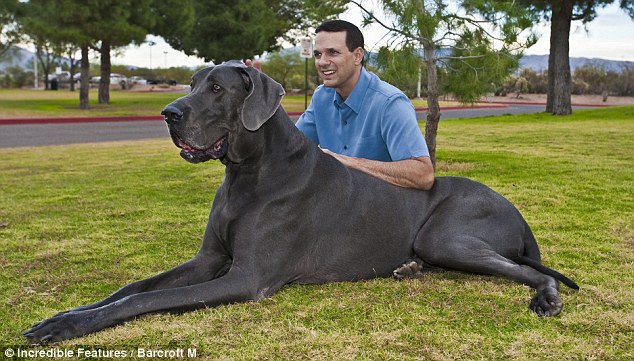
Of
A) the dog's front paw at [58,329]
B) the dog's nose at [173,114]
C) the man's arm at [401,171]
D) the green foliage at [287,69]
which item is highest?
the green foliage at [287,69]

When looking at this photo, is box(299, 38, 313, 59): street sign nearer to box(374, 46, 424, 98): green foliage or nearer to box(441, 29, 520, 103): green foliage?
box(441, 29, 520, 103): green foliage

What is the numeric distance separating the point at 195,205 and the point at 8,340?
410cm

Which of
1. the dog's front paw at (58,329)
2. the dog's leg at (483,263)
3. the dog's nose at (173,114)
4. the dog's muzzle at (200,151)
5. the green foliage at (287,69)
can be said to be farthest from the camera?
the green foliage at (287,69)

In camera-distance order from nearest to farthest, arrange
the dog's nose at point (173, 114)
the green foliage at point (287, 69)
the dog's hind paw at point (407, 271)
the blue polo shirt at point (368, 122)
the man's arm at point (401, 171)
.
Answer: the dog's nose at point (173, 114), the dog's hind paw at point (407, 271), the man's arm at point (401, 171), the blue polo shirt at point (368, 122), the green foliage at point (287, 69)

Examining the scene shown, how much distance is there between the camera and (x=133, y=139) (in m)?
17.8

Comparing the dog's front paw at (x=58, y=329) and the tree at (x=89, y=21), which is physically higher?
the tree at (x=89, y=21)

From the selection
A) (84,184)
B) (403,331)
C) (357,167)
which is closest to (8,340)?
(403,331)

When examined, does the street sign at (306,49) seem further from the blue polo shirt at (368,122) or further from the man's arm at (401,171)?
the man's arm at (401,171)

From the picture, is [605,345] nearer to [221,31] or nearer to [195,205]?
[195,205]

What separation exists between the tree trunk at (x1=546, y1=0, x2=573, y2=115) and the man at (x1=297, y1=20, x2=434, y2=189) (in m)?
24.4

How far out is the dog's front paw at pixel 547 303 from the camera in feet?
11.0

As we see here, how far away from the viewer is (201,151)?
3.28 meters

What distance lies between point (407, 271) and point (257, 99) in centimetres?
141

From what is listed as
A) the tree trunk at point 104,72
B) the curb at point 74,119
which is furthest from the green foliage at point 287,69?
the curb at point 74,119
